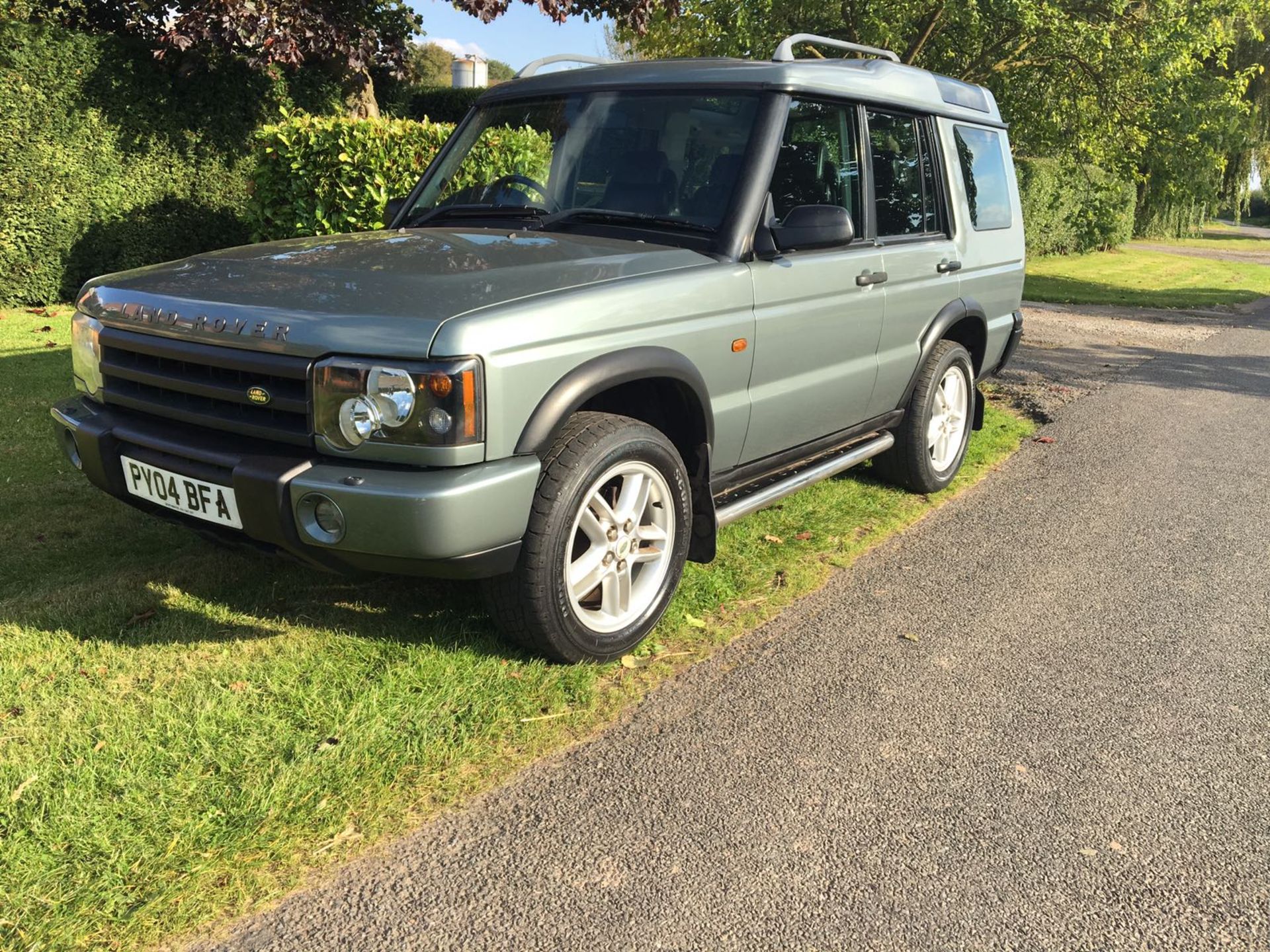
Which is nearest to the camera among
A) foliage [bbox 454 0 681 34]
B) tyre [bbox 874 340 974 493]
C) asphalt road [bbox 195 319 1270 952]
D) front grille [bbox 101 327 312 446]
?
asphalt road [bbox 195 319 1270 952]

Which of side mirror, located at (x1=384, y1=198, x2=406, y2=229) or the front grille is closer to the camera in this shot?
the front grille

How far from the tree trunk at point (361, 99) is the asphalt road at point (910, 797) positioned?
10.3 meters

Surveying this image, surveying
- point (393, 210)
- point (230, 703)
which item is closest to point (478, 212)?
point (393, 210)

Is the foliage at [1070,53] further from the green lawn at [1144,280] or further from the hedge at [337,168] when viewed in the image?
the hedge at [337,168]

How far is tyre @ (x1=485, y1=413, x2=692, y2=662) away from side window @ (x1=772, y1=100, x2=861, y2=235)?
1249 mm

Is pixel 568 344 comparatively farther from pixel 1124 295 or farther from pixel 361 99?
pixel 1124 295

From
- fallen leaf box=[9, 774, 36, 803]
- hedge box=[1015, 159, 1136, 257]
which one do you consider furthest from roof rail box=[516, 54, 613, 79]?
hedge box=[1015, 159, 1136, 257]

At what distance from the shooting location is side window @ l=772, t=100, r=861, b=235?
13.4 feet

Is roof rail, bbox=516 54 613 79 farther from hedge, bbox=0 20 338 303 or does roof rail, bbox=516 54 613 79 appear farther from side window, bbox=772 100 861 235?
hedge, bbox=0 20 338 303

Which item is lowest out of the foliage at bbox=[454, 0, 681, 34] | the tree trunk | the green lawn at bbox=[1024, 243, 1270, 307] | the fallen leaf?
the green lawn at bbox=[1024, 243, 1270, 307]

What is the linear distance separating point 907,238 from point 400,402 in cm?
309

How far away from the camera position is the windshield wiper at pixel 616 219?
3938 millimetres

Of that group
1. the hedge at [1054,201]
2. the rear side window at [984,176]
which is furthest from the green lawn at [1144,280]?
the rear side window at [984,176]

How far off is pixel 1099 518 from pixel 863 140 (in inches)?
96.8
